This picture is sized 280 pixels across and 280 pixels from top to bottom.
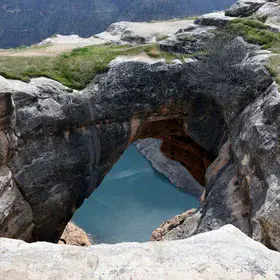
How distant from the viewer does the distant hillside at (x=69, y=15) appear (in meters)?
78.7

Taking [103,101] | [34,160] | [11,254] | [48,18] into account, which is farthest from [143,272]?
[48,18]

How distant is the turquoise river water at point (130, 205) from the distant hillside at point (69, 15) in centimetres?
5356

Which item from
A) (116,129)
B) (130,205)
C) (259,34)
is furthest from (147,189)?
(259,34)

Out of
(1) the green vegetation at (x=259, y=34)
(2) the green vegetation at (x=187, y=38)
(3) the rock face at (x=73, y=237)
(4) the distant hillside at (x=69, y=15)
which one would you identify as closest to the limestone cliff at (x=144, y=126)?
(2) the green vegetation at (x=187, y=38)

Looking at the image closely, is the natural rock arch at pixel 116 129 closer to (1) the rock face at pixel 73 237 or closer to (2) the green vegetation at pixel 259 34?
(2) the green vegetation at pixel 259 34

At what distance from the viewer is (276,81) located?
12.7m

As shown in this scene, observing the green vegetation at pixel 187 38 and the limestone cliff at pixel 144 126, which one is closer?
the limestone cliff at pixel 144 126

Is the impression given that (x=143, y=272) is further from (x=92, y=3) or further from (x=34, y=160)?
(x=92, y=3)

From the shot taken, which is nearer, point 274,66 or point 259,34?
point 274,66

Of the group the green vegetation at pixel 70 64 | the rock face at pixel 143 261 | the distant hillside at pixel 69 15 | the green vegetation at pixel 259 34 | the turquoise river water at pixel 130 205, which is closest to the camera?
the rock face at pixel 143 261

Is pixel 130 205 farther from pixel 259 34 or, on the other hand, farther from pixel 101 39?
pixel 259 34

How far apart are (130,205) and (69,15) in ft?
218

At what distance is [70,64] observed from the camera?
50.5 feet

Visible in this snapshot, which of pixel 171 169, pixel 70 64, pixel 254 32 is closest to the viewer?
pixel 70 64
